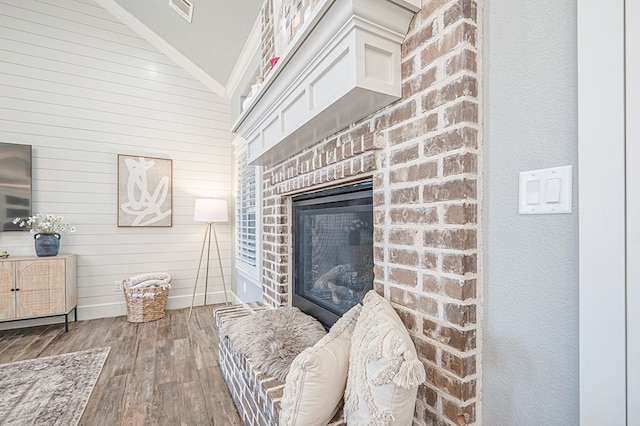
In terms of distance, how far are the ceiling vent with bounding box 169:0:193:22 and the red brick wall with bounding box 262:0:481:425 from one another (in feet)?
10.2

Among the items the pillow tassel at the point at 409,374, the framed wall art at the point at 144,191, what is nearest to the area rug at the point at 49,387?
the framed wall art at the point at 144,191

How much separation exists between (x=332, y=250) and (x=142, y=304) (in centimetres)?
277

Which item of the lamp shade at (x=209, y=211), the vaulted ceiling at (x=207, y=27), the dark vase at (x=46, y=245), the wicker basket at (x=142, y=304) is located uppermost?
the vaulted ceiling at (x=207, y=27)

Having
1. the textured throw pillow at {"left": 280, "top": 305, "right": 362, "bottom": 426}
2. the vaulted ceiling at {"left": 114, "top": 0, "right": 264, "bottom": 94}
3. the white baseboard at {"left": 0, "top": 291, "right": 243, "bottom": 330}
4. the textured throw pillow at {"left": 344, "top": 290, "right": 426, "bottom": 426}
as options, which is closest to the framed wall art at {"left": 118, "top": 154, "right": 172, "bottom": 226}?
the white baseboard at {"left": 0, "top": 291, "right": 243, "bottom": 330}

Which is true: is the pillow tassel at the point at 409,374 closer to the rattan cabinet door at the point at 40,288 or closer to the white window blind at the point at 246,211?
the white window blind at the point at 246,211

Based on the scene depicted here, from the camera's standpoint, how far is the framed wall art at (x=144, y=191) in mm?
3854

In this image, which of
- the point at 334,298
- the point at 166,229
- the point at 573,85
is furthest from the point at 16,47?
the point at 573,85

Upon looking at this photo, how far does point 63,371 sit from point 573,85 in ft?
11.2

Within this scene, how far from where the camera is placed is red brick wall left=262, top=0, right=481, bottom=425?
990 mm

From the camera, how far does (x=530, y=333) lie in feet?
2.93

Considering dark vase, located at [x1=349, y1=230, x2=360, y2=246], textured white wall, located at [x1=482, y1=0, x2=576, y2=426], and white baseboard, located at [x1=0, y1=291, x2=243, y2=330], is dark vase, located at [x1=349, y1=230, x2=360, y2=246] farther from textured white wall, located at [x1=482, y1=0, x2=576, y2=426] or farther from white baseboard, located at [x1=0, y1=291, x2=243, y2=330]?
white baseboard, located at [x1=0, y1=291, x2=243, y2=330]

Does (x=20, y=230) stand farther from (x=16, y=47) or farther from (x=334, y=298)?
(x=334, y=298)

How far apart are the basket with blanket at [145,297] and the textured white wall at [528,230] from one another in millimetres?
3622

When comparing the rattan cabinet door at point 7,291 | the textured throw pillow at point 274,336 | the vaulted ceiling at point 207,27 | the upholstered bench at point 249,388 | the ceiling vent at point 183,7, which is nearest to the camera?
the upholstered bench at point 249,388
